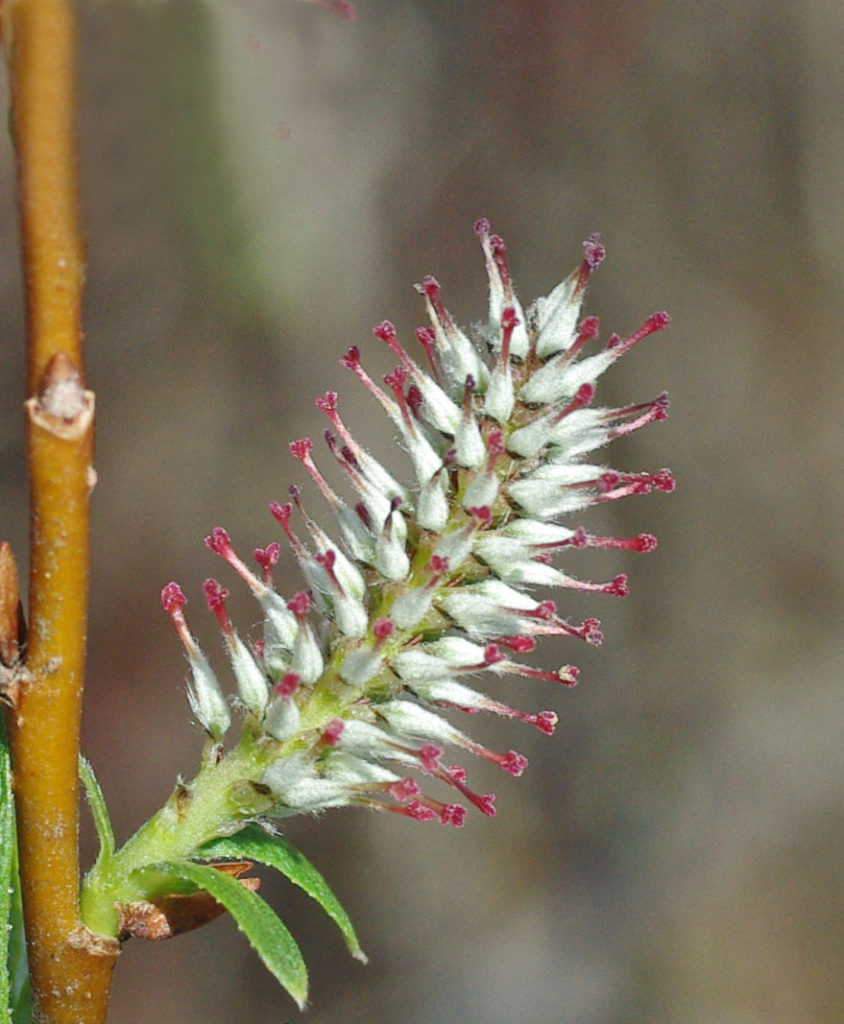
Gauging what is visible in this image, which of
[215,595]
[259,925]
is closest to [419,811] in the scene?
[259,925]

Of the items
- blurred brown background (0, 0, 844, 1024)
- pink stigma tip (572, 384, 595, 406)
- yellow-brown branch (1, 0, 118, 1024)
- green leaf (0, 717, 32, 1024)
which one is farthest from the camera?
blurred brown background (0, 0, 844, 1024)

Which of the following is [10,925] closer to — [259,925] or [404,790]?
[259,925]

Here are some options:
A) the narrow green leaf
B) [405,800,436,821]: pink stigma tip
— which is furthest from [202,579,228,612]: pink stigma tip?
[405,800,436,821]: pink stigma tip

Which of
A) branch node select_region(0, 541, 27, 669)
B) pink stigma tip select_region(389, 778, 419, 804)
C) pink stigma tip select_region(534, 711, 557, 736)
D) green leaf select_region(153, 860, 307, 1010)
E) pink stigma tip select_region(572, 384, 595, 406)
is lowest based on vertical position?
green leaf select_region(153, 860, 307, 1010)

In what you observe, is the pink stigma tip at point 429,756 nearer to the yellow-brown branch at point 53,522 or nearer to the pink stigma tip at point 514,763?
the pink stigma tip at point 514,763

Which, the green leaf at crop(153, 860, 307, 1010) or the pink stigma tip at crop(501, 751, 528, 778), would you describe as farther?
the pink stigma tip at crop(501, 751, 528, 778)

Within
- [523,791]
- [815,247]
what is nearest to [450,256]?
[815,247]

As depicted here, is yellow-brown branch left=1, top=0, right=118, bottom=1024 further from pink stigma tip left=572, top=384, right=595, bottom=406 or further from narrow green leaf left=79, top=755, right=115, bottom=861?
pink stigma tip left=572, top=384, right=595, bottom=406
